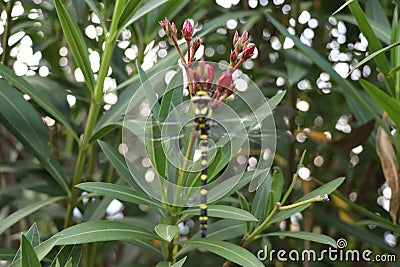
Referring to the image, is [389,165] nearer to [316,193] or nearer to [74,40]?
[316,193]

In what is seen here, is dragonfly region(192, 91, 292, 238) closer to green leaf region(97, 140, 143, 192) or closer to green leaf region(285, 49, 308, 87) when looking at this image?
green leaf region(97, 140, 143, 192)

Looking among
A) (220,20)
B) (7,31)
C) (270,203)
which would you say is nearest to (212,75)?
(270,203)

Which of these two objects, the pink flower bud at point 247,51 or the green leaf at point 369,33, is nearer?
the pink flower bud at point 247,51

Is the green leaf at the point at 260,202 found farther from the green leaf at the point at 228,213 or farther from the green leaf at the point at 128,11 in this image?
the green leaf at the point at 128,11

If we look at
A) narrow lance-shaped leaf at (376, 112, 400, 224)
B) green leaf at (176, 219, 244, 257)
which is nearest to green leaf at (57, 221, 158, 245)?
green leaf at (176, 219, 244, 257)

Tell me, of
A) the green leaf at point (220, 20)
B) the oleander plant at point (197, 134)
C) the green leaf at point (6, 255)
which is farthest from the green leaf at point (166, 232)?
the green leaf at point (220, 20)
